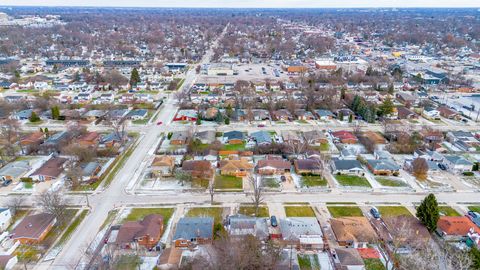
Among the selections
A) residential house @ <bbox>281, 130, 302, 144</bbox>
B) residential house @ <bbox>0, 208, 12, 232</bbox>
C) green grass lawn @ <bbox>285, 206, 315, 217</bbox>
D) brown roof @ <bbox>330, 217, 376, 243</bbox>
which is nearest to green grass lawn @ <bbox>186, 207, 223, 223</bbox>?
green grass lawn @ <bbox>285, 206, 315, 217</bbox>

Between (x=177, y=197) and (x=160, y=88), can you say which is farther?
(x=160, y=88)

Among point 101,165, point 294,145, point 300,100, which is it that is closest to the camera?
point 101,165

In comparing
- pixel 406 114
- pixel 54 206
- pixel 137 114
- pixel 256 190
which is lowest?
pixel 137 114

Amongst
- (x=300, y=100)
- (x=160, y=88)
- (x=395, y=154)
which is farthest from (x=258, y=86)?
(x=395, y=154)

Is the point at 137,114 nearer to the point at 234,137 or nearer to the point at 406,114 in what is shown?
the point at 234,137

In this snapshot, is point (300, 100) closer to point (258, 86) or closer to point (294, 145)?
point (258, 86)

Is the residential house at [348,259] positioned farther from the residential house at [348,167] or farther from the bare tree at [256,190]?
the residential house at [348,167]

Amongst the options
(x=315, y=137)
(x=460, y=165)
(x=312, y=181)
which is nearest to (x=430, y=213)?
(x=312, y=181)

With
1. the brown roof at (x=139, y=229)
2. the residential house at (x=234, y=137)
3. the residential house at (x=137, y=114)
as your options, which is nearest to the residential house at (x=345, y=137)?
the residential house at (x=234, y=137)
